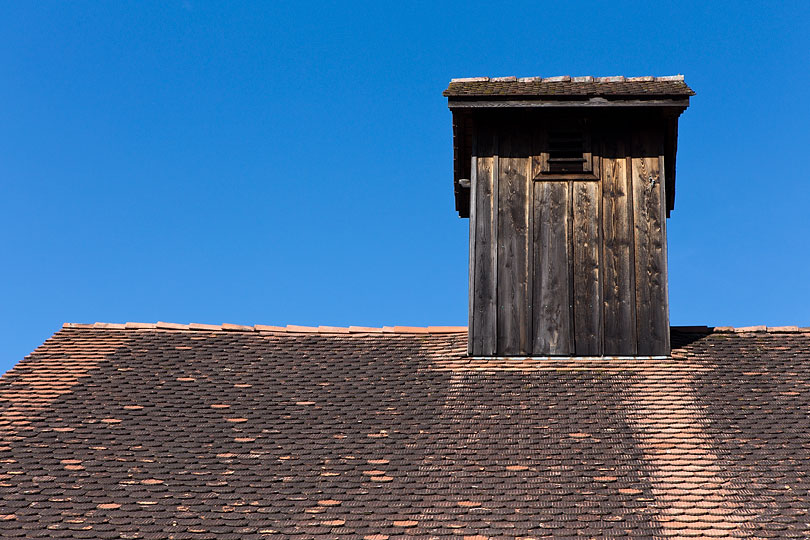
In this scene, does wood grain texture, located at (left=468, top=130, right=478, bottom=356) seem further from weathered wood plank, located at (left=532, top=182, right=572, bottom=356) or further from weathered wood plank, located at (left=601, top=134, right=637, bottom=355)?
weathered wood plank, located at (left=601, top=134, right=637, bottom=355)

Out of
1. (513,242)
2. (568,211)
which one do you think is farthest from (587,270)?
(513,242)

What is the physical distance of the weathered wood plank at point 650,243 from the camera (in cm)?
1023

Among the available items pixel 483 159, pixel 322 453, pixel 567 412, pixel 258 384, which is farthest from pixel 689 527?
pixel 483 159

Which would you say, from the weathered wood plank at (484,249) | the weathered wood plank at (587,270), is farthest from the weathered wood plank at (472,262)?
the weathered wood plank at (587,270)

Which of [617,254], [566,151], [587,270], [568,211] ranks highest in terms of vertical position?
[566,151]

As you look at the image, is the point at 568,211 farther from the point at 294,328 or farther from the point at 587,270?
the point at 294,328

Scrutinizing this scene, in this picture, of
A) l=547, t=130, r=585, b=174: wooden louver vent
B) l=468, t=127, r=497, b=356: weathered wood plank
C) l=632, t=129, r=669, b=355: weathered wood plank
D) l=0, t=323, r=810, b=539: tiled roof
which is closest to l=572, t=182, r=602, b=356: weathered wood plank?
l=547, t=130, r=585, b=174: wooden louver vent

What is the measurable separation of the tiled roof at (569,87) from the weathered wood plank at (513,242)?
0.55m

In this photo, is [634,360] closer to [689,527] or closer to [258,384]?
[689,527]

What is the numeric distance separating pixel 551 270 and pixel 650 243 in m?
1.24

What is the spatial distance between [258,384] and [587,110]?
5.21 m

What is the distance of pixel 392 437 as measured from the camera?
8.24 metres

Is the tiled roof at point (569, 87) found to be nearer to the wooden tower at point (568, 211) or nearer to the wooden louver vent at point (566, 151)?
the wooden tower at point (568, 211)

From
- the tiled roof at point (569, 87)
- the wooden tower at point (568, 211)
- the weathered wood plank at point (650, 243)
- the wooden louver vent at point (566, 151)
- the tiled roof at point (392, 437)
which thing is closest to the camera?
the tiled roof at point (392, 437)
